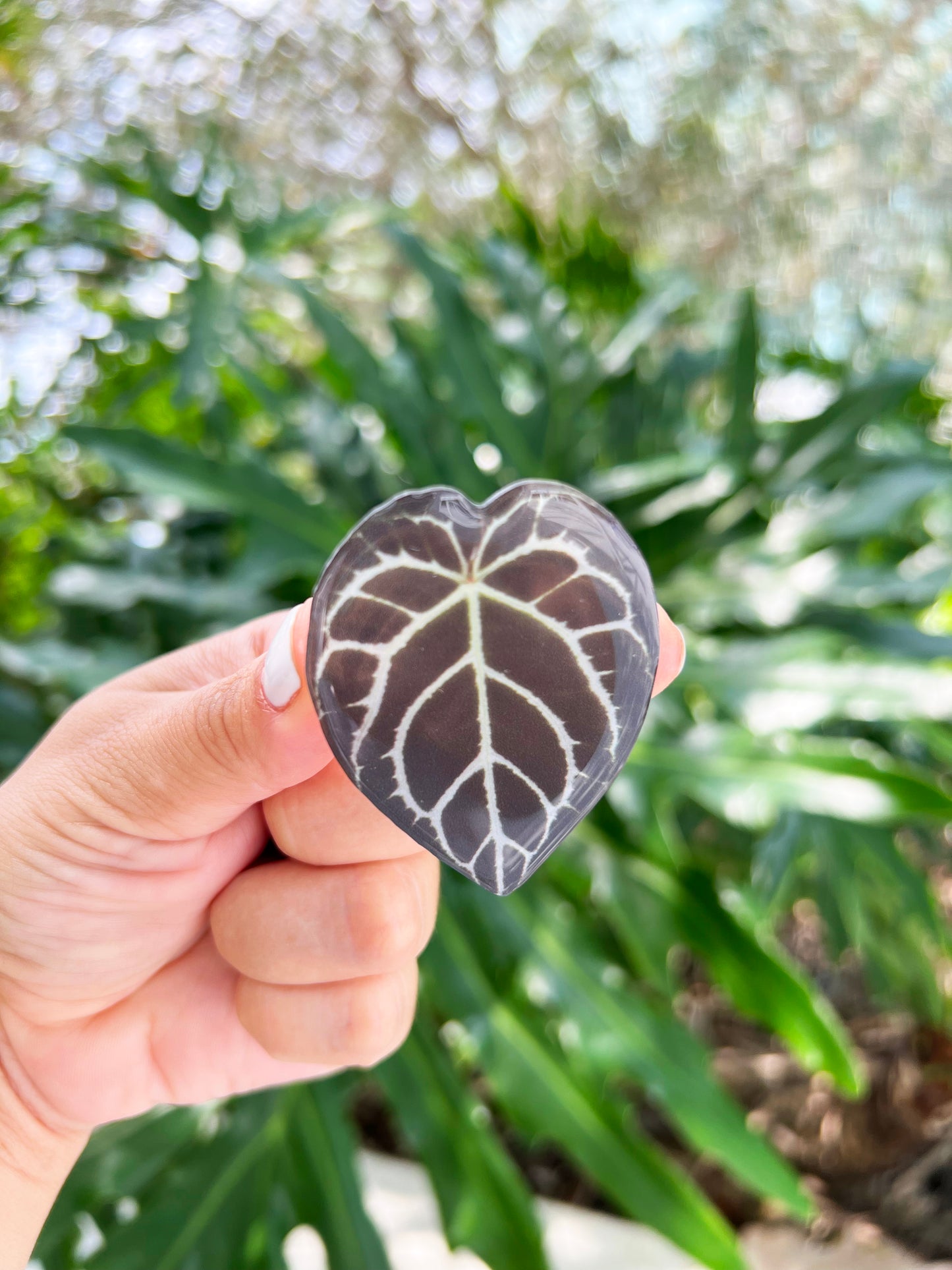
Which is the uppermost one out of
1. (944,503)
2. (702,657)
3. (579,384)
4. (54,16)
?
(54,16)

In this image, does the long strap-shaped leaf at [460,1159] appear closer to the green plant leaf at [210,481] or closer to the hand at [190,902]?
the hand at [190,902]

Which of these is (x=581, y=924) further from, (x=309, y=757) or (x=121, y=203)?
(x=121, y=203)

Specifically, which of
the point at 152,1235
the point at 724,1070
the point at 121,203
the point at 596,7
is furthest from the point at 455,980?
the point at 596,7

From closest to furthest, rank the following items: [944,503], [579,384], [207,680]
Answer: [207,680]
[579,384]
[944,503]

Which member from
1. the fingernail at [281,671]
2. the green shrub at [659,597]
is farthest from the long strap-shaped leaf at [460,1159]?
the fingernail at [281,671]

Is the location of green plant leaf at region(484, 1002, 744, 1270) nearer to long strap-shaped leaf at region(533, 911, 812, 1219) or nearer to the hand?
long strap-shaped leaf at region(533, 911, 812, 1219)
